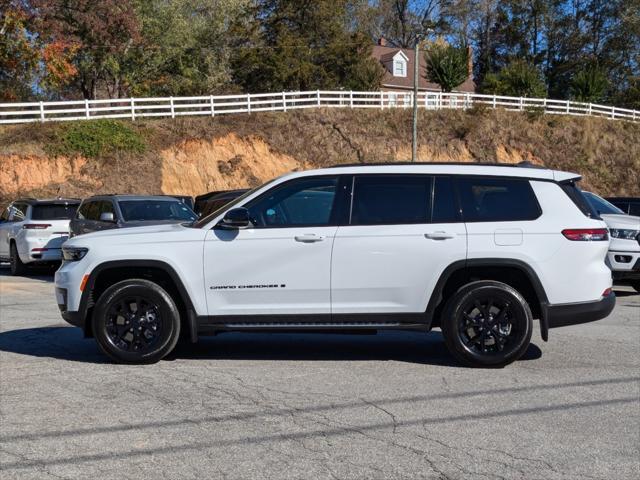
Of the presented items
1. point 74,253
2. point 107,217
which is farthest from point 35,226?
point 74,253

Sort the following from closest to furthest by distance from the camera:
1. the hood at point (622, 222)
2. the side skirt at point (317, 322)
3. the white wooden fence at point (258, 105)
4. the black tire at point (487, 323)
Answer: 1. the black tire at point (487, 323)
2. the side skirt at point (317, 322)
3. the hood at point (622, 222)
4. the white wooden fence at point (258, 105)

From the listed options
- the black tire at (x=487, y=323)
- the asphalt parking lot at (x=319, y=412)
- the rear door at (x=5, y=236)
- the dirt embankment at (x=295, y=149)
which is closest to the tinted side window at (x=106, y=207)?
the rear door at (x=5, y=236)

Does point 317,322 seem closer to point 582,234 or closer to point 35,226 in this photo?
point 582,234

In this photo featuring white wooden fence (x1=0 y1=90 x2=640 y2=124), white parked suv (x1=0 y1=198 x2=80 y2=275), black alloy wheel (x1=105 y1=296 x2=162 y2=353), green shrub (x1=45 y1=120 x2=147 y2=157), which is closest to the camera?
black alloy wheel (x1=105 y1=296 x2=162 y2=353)

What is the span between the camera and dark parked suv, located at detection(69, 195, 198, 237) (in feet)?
51.8

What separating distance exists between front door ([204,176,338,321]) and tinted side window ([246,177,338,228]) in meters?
0.04

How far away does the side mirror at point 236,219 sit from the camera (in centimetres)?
754

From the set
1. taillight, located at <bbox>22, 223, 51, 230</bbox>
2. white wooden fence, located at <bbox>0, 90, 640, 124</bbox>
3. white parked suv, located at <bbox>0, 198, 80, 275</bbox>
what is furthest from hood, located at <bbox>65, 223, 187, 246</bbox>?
white wooden fence, located at <bbox>0, 90, 640, 124</bbox>

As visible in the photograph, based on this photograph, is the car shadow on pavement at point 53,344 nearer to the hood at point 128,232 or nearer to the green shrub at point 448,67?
the hood at point 128,232

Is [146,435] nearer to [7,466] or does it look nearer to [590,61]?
[7,466]

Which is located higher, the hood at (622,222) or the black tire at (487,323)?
the hood at (622,222)

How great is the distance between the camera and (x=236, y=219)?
754cm

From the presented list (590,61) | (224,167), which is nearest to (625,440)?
(224,167)

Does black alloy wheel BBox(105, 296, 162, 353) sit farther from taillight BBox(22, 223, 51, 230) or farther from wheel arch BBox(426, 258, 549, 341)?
taillight BBox(22, 223, 51, 230)
